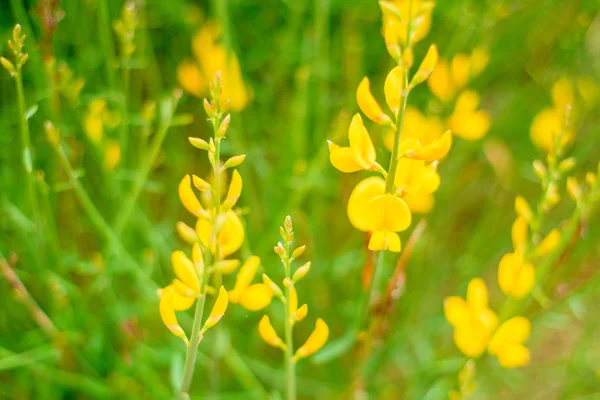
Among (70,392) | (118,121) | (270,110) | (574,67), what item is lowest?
(70,392)

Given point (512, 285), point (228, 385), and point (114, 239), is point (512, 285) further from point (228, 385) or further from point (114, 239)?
point (228, 385)

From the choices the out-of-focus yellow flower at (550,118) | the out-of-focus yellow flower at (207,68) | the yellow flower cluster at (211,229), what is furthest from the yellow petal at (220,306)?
the out-of-focus yellow flower at (550,118)

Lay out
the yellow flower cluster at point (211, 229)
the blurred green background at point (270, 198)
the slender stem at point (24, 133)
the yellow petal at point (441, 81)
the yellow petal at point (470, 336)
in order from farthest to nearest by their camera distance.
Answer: the yellow petal at point (441, 81)
the blurred green background at point (270, 198)
the yellow petal at point (470, 336)
the slender stem at point (24, 133)
the yellow flower cluster at point (211, 229)

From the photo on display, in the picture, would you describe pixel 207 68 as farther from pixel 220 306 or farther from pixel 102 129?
pixel 220 306

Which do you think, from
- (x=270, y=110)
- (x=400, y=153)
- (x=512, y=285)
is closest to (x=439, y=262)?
(x=270, y=110)

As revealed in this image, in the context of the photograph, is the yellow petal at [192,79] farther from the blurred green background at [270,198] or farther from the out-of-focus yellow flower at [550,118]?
the out-of-focus yellow flower at [550,118]

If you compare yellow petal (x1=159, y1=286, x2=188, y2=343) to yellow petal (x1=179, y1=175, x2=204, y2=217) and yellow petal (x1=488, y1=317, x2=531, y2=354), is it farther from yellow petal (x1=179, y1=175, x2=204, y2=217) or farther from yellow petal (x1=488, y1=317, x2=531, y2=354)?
yellow petal (x1=488, y1=317, x2=531, y2=354)
